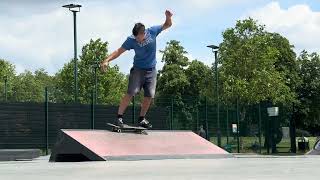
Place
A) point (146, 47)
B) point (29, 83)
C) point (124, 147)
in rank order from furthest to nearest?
point (29, 83), point (146, 47), point (124, 147)

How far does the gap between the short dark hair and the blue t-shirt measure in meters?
0.12

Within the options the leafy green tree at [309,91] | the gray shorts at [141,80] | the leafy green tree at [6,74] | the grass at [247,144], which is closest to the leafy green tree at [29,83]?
the leafy green tree at [6,74]

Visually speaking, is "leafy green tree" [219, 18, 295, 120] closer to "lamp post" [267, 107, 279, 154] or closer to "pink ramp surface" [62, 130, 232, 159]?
"lamp post" [267, 107, 279, 154]

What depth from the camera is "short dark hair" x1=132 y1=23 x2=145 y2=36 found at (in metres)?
10.1

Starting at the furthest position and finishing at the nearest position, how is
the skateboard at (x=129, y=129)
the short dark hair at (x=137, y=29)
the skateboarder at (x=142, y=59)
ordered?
the skateboard at (x=129, y=129), the skateboarder at (x=142, y=59), the short dark hair at (x=137, y=29)

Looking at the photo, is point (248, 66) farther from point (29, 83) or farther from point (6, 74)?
point (29, 83)

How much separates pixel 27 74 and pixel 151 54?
3231 inches

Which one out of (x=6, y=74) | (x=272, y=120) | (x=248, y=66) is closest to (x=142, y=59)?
(x=272, y=120)

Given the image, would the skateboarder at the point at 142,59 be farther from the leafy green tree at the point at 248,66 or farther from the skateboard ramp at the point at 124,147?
the leafy green tree at the point at 248,66

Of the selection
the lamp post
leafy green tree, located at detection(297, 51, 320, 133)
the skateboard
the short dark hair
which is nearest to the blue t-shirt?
the short dark hair

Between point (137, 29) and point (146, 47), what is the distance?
1.31 ft

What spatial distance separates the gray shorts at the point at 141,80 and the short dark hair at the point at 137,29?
0.69m

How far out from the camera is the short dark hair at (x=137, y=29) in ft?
33.3

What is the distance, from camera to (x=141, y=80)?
10.7 metres
